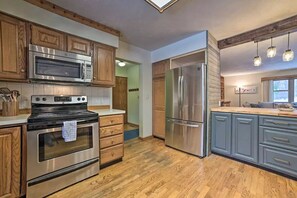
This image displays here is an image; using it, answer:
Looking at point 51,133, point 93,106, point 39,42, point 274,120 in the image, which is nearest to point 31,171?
point 51,133

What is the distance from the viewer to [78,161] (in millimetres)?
1890

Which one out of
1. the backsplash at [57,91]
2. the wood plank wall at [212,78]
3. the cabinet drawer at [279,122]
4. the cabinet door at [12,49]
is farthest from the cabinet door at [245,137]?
the cabinet door at [12,49]

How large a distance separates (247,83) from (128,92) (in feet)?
21.5

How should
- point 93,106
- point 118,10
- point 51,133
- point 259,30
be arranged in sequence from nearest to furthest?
point 51,133 → point 118,10 → point 259,30 → point 93,106

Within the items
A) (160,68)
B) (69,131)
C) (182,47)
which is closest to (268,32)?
(182,47)

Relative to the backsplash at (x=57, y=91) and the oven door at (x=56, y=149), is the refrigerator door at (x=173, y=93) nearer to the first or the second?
the backsplash at (x=57, y=91)

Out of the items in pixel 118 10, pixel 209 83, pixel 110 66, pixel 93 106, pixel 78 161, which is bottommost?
pixel 78 161

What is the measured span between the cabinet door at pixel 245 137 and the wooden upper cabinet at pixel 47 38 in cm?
305

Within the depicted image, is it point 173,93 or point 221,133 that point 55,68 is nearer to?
point 173,93

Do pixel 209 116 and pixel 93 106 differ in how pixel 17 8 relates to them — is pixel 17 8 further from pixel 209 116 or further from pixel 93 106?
pixel 209 116

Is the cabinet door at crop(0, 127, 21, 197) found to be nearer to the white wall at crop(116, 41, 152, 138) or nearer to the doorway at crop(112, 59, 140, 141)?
the white wall at crop(116, 41, 152, 138)

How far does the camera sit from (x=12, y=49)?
1714 mm

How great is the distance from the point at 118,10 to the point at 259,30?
2.45m

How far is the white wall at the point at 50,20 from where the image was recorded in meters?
1.69
